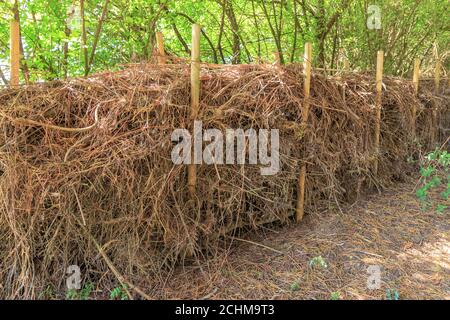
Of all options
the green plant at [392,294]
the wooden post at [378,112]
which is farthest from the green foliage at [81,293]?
the wooden post at [378,112]

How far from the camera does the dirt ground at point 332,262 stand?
2754 mm

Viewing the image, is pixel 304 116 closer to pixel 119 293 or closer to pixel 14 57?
pixel 119 293

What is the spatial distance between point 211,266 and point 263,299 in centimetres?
58

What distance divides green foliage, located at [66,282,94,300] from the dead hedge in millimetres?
113

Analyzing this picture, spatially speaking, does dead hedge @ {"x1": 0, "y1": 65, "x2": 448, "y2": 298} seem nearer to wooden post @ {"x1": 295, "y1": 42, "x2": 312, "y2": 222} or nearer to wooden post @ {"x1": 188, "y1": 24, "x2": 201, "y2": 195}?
wooden post @ {"x1": 188, "y1": 24, "x2": 201, "y2": 195}

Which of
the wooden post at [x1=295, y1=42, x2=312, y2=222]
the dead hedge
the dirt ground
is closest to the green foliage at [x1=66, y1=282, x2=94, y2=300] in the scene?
the dead hedge

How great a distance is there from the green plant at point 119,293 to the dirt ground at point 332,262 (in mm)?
251

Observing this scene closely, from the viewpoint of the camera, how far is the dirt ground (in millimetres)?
2754

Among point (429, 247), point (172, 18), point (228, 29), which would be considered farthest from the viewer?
point (228, 29)

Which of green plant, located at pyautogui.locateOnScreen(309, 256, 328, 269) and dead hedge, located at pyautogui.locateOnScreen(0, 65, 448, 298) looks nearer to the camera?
dead hedge, located at pyautogui.locateOnScreen(0, 65, 448, 298)

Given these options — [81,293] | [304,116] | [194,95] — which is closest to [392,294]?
[304,116]

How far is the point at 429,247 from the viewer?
10.9 ft

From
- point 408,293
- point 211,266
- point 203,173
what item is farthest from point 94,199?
point 408,293

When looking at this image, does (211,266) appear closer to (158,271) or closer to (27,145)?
(158,271)
